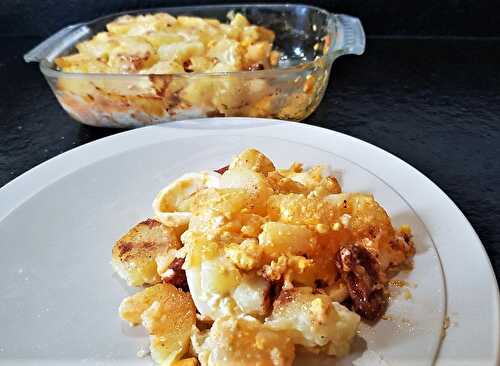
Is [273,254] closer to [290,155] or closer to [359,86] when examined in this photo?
[290,155]

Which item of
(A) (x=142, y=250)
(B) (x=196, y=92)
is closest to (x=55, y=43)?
(B) (x=196, y=92)

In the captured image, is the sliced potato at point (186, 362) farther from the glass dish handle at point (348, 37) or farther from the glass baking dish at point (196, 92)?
the glass dish handle at point (348, 37)

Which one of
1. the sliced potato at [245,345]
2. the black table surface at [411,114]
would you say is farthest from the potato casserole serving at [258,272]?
the black table surface at [411,114]

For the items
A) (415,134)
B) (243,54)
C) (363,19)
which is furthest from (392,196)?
(363,19)

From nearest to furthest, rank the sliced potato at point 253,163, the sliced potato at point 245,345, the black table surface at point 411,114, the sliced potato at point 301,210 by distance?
the sliced potato at point 245,345, the sliced potato at point 301,210, the sliced potato at point 253,163, the black table surface at point 411,114

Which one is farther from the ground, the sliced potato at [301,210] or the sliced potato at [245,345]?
the sliced potato at [301,210]

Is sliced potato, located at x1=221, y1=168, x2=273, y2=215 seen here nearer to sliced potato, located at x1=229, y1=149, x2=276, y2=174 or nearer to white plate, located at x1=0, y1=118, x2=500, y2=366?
sliced potato, located at x1=229, y1=149, x2=276, y2=174

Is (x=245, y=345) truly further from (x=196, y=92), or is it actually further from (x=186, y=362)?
(x=196, y=92)
